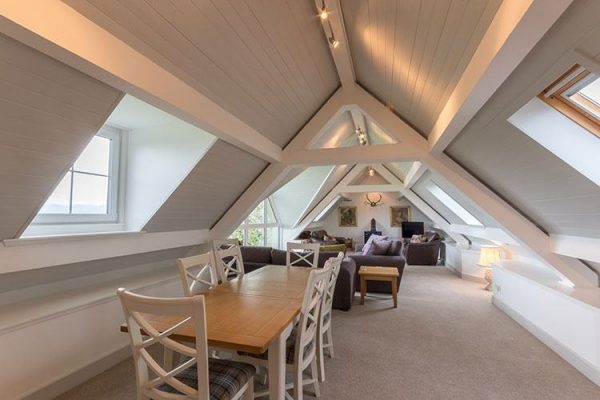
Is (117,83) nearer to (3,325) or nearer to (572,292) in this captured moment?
(3,325)

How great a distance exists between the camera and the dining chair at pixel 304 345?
1675 mm

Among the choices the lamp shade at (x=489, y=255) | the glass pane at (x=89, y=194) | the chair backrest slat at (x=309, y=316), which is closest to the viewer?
the chair backrest slat at (x=309, y=316)

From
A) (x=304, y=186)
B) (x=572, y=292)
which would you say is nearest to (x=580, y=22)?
(x=572, y=292)

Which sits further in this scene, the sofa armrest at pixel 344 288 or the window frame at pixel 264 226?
the window frame at pixel 264 226

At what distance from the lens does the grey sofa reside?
3.83 metres

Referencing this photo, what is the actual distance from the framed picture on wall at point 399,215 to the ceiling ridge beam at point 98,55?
9344mm

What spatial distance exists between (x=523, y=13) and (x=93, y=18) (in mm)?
1873

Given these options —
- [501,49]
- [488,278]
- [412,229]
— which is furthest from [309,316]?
[412,229]

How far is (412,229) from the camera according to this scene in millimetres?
9531

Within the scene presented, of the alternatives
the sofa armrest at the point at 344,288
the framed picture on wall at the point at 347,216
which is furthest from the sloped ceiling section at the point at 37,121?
the framed picture on wall at the point at 347,216

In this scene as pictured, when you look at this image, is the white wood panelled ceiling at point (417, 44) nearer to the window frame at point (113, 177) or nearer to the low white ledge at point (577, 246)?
the low white ledge at point (577, 246)

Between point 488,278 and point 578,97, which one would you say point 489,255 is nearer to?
point 488,278

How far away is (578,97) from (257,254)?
369cm

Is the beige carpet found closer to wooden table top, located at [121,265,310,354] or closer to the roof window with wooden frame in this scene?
wooden table top, located at [121,265,310,354]
